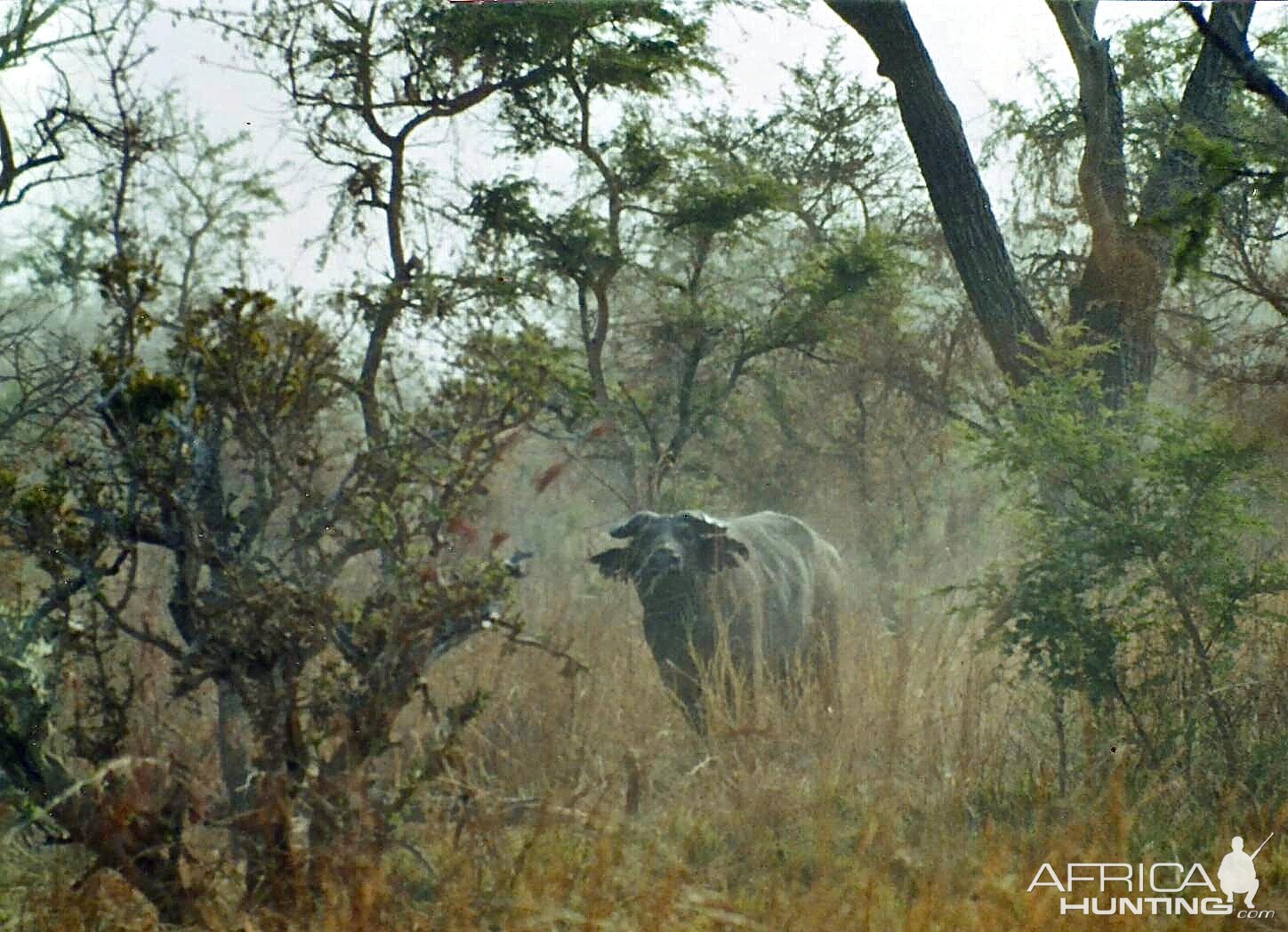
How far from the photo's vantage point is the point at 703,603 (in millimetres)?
8156

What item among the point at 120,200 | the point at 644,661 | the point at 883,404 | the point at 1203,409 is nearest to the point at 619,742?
the point at 644,661

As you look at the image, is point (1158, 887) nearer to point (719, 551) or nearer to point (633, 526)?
point (719, 551)

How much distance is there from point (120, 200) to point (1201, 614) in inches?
255

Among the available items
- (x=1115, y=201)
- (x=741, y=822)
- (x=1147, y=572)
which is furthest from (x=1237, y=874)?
(x=1115, y=201)

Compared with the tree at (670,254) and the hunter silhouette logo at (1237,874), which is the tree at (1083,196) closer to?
the tree at (670,254)

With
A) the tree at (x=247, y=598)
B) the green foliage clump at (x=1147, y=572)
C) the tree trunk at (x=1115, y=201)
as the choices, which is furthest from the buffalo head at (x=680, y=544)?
the tree trunk at (x=1115, y=201)

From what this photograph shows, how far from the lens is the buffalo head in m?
8.12

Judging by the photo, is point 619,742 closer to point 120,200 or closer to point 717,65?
point 120,200

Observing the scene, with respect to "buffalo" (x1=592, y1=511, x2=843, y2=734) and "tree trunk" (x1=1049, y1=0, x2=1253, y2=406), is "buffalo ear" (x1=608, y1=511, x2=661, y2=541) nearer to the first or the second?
"buffalo" (x1=592, y1=511, x2=843, y2=734)

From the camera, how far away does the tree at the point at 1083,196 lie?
34.7 ft

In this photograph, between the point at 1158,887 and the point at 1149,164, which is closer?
the point at 1158,887

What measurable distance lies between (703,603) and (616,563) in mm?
532

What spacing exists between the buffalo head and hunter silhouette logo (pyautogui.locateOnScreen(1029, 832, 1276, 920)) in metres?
3.28

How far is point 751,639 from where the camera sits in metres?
8.36
